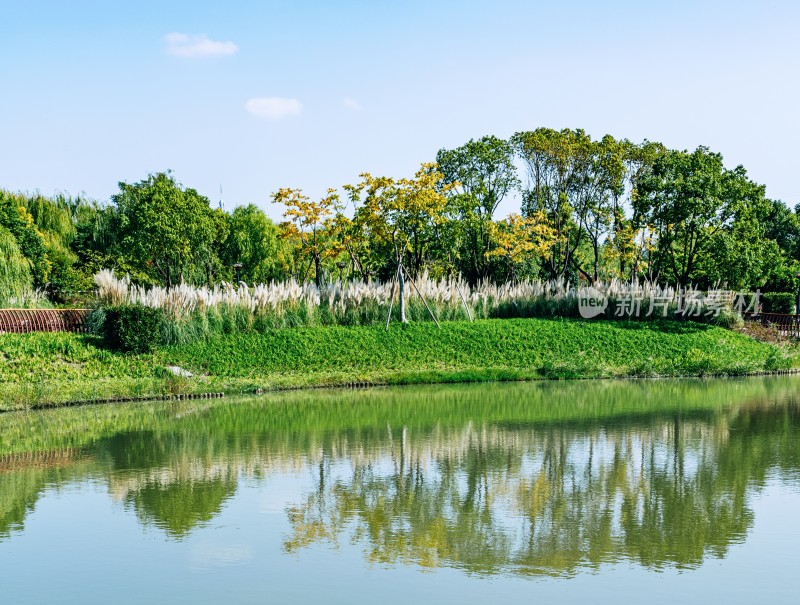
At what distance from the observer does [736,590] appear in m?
6.90

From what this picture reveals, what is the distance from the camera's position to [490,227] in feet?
113

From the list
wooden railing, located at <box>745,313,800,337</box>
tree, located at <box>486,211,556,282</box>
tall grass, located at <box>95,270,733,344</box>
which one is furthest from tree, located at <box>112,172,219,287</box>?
wooden railing, located at <box>745,313,800,337</box>

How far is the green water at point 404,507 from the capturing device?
7223mm

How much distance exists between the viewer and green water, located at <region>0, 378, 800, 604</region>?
23.7 feet

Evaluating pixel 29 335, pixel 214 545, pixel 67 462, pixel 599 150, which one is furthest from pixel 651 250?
pixel 214 545

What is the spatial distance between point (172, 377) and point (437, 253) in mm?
15653

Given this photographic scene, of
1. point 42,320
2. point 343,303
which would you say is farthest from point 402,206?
point 42,320

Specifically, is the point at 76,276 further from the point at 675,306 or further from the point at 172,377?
the point at 675,306

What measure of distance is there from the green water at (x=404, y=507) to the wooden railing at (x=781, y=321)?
1496cm

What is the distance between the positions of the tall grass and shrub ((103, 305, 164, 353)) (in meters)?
0.48

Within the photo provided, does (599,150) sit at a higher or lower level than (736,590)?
higher

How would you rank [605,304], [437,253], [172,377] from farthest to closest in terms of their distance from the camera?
[437,253], [605,304], [172,377]

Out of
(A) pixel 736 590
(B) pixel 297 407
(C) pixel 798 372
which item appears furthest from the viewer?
(C) pixel 798 372

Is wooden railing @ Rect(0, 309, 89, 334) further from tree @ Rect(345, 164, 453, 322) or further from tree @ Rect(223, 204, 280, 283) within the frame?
tree @ Rect(223, 204, 280, 283)
